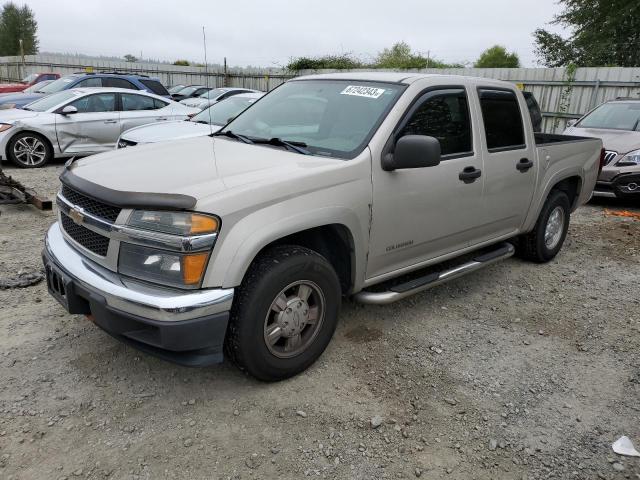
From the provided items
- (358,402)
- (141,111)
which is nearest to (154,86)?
(141,111)

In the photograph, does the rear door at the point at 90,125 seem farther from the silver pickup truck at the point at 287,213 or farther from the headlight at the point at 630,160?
the headlight at the point at 630,160

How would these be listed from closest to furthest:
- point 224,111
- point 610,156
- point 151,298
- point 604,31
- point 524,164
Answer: point 151,298 < point 524,164 < point 610,156 < point 224,111 < point 604,31

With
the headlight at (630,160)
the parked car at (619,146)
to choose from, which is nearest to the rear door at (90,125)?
the parked car at (619,146)

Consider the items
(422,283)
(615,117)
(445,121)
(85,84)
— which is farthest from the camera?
(85,84)

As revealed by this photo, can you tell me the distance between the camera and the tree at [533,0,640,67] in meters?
25.1

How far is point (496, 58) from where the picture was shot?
6550 centimetres

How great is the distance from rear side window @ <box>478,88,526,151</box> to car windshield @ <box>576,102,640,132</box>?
521 centimetres

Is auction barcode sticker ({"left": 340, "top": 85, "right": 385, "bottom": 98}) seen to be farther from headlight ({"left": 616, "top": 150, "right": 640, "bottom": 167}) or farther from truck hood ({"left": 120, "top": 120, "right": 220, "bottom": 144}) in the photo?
headlight ({"left": 616, "top": 150, "right": 640, "bottom": 167})

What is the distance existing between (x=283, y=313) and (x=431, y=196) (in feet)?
4.66

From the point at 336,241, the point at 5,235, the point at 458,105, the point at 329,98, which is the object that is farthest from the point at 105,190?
the point at 5,235

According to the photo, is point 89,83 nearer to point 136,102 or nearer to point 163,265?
point 136,102

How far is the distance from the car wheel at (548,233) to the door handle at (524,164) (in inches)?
28.8

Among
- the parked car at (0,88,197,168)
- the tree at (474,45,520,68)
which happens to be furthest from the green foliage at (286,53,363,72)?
the tree at (474,45,520,68)

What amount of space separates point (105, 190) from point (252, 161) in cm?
87
